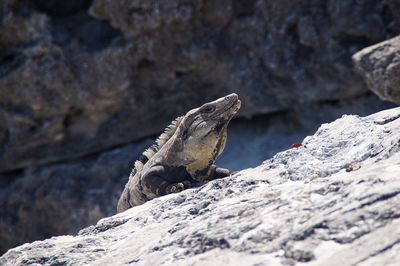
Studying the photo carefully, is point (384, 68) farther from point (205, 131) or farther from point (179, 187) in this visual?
point (179, 187)

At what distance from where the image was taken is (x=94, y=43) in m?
10.2

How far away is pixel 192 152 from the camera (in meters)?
5.73

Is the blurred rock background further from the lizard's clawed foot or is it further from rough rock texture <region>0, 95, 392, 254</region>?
the lizard's clawed foot

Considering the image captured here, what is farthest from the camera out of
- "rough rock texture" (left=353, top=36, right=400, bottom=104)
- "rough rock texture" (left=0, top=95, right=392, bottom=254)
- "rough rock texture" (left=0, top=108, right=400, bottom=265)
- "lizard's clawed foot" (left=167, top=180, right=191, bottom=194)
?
"rough rock texture" (left=0, top=95, right=392, bottom=254)

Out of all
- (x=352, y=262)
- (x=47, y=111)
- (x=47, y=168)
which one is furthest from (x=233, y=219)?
(x=47, y=168)

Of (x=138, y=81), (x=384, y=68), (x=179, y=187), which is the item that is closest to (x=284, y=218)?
(x=179, y=187)

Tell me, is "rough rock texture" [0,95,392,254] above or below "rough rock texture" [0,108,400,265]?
above

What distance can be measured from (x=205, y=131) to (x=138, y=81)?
16.1 ft

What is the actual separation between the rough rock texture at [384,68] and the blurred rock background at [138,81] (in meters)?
1.97

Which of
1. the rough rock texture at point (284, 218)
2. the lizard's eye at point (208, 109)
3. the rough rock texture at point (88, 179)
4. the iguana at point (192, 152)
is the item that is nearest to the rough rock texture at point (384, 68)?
the iguana at point (192, 152)

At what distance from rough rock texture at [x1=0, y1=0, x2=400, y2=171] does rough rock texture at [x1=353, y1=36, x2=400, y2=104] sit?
2.06m

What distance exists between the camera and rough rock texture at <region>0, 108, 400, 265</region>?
286cm

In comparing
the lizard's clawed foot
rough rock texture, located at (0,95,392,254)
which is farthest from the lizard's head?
rough rock texture, located at (0,95,392,254)

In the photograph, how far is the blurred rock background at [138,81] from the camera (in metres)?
9.71
